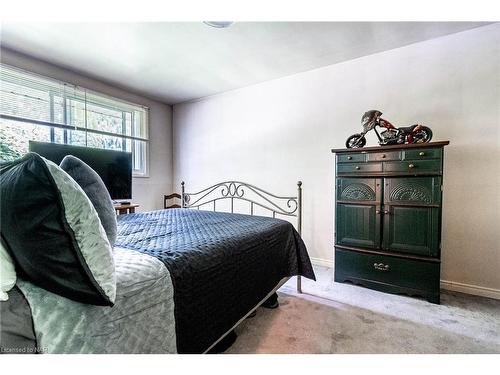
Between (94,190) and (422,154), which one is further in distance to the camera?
(422,154)

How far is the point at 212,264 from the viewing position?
1146mm

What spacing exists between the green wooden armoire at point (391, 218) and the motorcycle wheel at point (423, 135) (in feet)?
0.49

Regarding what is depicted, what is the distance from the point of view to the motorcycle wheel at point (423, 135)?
207cm

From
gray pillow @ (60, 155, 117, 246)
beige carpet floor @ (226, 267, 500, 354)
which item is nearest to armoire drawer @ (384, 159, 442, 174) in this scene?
beige carpet floor @ (226, 267, 500, 354)

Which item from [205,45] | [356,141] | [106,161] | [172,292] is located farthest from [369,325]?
[106,161]

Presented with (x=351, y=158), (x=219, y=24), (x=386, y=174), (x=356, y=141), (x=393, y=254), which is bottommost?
(x=393, y=254)

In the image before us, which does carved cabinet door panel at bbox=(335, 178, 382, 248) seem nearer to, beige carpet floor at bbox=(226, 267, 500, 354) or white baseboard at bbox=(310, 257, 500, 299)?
beige carpet floor at bbox=(226, 267, 500, 354)

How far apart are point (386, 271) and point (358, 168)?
96 centimetres

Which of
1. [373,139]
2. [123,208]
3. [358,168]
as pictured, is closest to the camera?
[358,168]

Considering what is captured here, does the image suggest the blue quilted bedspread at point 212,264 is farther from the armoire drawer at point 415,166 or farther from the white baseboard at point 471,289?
the white baseboard at point 471,289

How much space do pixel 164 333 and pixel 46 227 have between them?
1.82 ft

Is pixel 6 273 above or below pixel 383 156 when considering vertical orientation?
below

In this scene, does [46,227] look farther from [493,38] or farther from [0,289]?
[493,38]

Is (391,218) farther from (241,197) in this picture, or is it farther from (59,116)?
(59,116)
